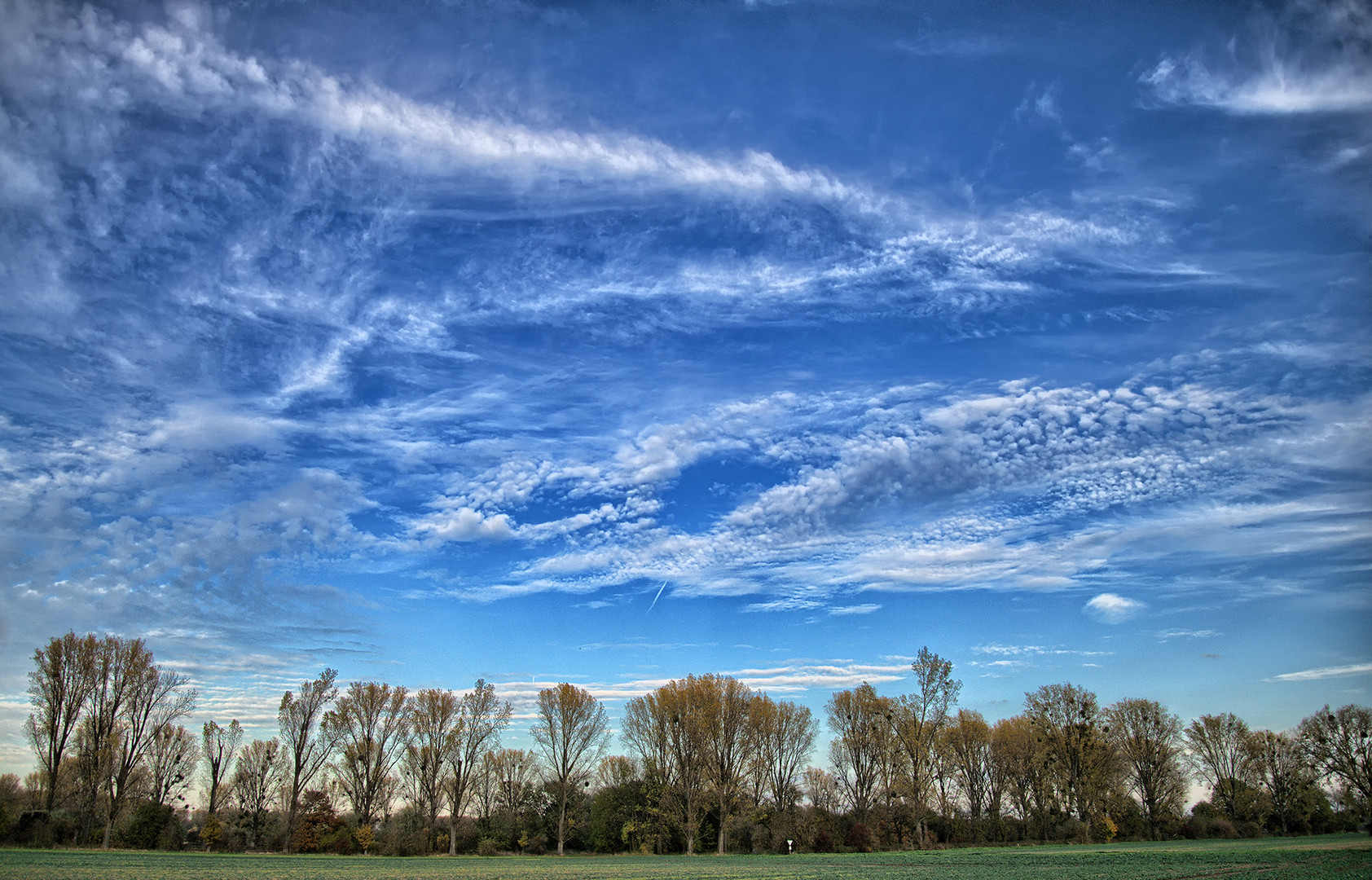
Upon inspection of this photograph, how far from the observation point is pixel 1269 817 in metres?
73.8

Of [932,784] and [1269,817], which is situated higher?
[932,784]

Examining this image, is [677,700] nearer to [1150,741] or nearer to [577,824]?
[577,824]

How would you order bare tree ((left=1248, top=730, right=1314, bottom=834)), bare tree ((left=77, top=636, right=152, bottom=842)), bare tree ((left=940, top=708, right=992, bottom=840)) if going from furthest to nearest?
1. bare tree ((left=940, top=708, right=992, bottom=840))
2. bare tree ((left=1248, top=730, right=1314, bottom=834))
3. bare tree ((left=77, top=636, right=152, bottom=842))

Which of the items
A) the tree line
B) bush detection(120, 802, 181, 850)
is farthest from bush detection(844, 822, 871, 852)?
bush detection(120, 802, 181, 850)

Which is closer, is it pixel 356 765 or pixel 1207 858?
pixel 1207 858

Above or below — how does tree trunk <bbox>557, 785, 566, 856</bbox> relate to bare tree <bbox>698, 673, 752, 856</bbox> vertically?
below

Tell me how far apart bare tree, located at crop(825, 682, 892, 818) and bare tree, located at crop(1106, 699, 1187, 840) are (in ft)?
87.2

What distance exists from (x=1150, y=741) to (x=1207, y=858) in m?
57.5

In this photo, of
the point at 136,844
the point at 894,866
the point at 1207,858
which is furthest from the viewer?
the point at 136,844

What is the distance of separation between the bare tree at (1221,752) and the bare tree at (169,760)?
101676 millimetres

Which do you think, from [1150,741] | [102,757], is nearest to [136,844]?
[102,757]

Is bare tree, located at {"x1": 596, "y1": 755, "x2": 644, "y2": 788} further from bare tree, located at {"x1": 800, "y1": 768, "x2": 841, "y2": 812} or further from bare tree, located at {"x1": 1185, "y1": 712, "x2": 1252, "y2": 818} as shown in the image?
bare tree, located at {"x1": 1185, "y1": 712, "x2": 1252, "y2": 818}

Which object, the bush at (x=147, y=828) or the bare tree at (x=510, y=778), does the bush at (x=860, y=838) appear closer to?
the bare tree at (x=510, y=778)

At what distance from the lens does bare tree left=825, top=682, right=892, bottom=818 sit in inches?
2675
